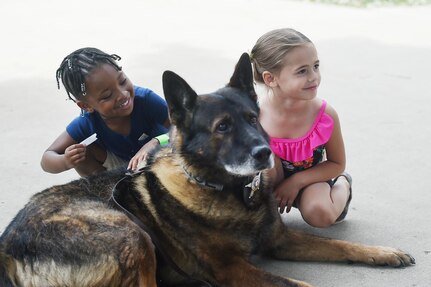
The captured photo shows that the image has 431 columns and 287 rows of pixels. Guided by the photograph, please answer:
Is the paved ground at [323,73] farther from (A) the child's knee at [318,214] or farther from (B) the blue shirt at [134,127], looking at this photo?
(B) the blue shirt at [134,127]

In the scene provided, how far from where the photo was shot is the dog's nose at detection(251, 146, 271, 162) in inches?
111

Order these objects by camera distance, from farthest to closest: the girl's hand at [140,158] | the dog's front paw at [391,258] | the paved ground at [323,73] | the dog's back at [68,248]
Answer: the paved ground at [323,73] < the girl's hand at [140,158] < the dog's front paw at [391,258] < the dog's back at [68,248]

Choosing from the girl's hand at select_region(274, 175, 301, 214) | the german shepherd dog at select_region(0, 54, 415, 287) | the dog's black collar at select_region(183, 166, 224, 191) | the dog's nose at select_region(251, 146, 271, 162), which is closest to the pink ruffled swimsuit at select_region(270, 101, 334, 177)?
the girl's hand at select_region(274, 175, 301, 214)

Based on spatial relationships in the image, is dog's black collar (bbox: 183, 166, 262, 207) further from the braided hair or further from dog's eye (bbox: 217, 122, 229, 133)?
the braided hair

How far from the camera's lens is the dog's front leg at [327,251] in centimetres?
315

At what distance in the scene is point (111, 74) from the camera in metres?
3.55

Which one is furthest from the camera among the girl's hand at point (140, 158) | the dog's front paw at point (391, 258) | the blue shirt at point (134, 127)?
the blue shirt at point (134, 127)

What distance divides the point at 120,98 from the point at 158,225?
894 millimetres

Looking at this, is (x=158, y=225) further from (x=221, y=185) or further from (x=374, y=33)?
(x=374, y=33)

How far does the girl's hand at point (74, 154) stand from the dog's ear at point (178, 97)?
2.65 ft

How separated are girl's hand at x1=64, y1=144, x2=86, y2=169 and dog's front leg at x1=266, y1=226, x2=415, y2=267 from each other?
1.25 m

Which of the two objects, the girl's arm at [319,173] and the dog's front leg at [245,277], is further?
the girl's arm at [319,173]

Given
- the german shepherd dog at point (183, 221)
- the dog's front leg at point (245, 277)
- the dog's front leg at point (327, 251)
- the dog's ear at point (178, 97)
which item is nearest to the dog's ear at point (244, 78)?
the german shepherd dog at point (183, 221)

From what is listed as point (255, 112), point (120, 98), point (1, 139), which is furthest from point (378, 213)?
point (1, 139)
